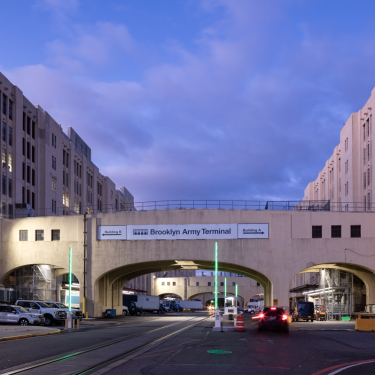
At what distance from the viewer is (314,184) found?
104 meters

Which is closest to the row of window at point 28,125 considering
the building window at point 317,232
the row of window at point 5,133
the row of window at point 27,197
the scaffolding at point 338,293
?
the row of window at point 5,133

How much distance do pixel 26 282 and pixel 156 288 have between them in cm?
7718

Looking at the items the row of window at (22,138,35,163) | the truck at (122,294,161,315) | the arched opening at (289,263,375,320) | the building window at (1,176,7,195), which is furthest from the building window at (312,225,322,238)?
the truck at (122,294,161,315)

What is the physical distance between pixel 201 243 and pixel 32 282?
19867 mm

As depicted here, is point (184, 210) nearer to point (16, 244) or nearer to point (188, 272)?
point (16, 244)

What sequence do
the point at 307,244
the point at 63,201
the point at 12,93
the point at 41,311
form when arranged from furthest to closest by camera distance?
1. the point at 63,201
2. the point at 12,93
3. the point at 307,244
4. the point at 41,311

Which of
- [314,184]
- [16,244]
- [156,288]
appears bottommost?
[156,288]

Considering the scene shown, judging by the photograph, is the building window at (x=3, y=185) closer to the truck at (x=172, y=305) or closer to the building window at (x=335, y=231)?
the building window at (x=335, y=231)

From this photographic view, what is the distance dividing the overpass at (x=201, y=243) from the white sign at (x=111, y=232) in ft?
0.10

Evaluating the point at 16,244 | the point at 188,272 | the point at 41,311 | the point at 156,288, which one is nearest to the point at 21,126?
the point at 16,244

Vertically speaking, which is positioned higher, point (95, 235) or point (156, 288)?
point (95, 235)

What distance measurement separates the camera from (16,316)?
1344 inches

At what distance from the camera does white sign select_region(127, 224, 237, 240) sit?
Result: 50.0 metres

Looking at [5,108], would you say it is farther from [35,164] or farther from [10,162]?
[35,164]
